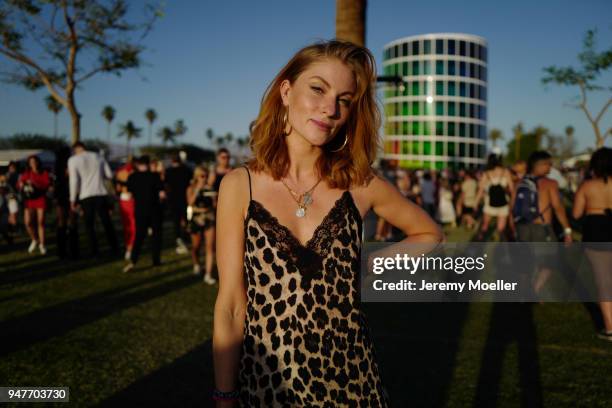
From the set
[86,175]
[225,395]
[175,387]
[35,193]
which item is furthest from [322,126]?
[35,193]

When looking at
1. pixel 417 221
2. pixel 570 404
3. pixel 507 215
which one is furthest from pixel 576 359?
pixel 507 215

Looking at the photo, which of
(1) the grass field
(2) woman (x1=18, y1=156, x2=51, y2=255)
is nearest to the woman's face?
(1) the grass field

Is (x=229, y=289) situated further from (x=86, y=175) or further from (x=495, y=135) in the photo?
(x=495, y=135)

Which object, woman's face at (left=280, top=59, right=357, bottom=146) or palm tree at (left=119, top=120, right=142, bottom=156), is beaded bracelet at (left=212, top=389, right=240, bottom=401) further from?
palm tree at (left=119, top=120, right=142, bottom=156)

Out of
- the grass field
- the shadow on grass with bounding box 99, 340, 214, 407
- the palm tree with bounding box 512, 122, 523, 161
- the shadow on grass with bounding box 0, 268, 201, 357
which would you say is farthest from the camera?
the palm tree with bounding box 512, 122, 523, 161

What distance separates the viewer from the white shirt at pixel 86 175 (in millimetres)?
9383

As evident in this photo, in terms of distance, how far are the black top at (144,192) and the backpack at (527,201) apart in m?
6.29

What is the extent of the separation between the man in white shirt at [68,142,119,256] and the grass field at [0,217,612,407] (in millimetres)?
1959

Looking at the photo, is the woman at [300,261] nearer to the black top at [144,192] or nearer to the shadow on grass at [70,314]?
the shadow on grass at [70,314]

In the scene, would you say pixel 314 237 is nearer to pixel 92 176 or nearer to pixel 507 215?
pixel 92 176

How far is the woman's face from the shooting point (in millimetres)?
1711

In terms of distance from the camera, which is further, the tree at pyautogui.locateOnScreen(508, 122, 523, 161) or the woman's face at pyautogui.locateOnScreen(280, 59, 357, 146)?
the tree at pyautogui.locateOnScreen(508, 122, 523, 161)

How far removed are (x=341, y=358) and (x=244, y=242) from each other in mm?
508

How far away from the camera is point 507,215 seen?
10.8m
